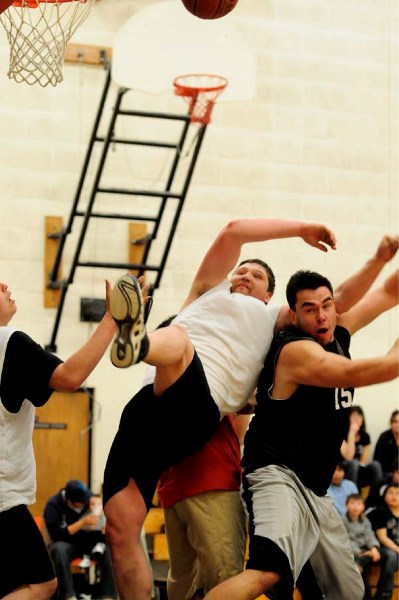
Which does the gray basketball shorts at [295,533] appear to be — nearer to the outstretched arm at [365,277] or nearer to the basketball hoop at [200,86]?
the outstretched arm at [365,277]

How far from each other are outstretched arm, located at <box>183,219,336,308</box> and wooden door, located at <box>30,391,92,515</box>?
6.54 meters

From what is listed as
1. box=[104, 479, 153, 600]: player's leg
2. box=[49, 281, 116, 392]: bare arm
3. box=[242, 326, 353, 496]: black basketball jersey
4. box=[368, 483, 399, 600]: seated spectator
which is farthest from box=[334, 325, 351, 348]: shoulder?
box=[368, 483, 399, 600]: seated spectator

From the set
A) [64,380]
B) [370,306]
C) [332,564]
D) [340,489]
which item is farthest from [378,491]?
[64,380]

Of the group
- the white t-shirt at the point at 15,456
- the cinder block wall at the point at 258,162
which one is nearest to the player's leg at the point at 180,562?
the white t-shirt at the point at 15,456

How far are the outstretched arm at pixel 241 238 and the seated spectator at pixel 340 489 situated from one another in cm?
595

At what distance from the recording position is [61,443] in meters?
12.3

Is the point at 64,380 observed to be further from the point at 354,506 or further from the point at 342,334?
the point at 354,506

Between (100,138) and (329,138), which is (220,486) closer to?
(100,138)

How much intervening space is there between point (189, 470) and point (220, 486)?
18 centimetres

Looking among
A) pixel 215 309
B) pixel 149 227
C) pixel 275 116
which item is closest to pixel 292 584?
pixel 215 309

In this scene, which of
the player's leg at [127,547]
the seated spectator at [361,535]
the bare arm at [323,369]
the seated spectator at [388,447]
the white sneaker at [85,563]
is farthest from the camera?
the seated spectator at [388,447]

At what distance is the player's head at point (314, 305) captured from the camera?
18.3 feet

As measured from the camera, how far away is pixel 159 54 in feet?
36.4

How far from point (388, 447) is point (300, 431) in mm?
7328
